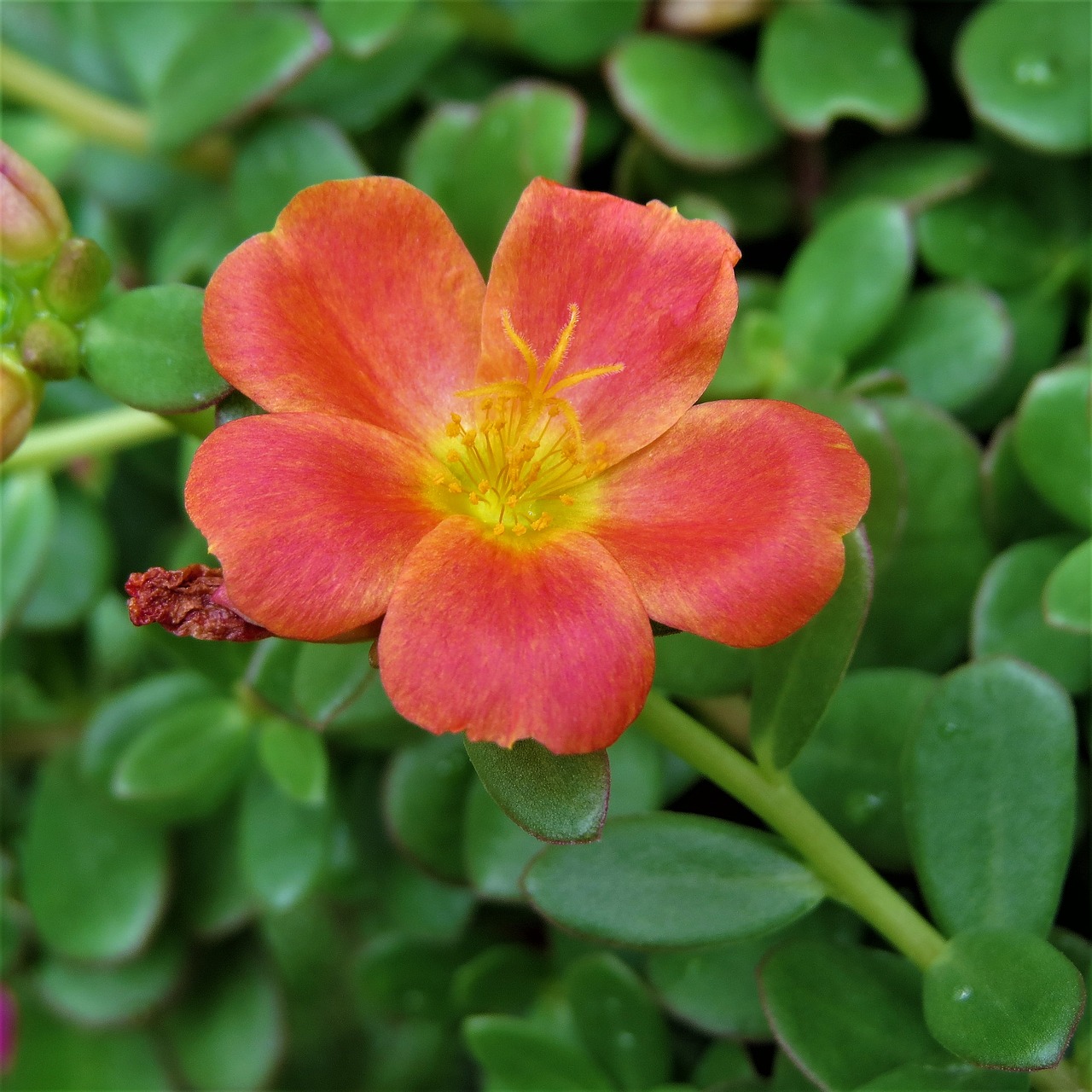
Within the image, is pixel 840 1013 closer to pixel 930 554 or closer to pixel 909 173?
pixel 930 554

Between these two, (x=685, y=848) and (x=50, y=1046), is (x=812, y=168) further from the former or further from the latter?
(x=50, y=1046)

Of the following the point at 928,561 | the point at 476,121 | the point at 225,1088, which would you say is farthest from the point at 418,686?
the point at 225,1088

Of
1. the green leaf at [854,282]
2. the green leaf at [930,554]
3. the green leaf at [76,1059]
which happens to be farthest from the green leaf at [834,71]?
the green leaf at [76,1059]

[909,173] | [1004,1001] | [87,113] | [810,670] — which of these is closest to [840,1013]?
[1004,1001]

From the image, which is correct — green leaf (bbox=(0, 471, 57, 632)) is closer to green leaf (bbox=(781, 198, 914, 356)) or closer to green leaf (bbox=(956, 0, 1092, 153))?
green leaf (bbox=(781, 198, 914, 356))

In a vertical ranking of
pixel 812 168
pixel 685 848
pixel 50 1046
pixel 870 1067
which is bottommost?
pixel 50 1046

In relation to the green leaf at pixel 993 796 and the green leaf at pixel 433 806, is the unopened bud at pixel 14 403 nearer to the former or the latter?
the green leaf at pixel 433 806
